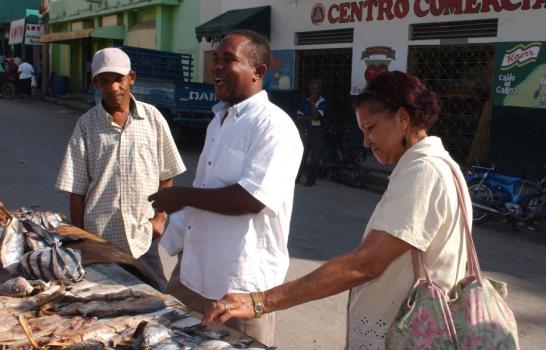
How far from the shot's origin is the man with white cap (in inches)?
129

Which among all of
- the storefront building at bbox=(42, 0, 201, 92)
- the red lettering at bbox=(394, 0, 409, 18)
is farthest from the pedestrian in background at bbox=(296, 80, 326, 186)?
the storefront building at bbox=(42, 0, 201, 92)

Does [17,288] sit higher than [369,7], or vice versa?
[369,7]

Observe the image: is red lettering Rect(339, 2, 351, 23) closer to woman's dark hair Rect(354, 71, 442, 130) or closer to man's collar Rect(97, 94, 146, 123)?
man's collar Rect(97, 94, 146, 123)

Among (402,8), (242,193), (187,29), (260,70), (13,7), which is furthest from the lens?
(13,7)

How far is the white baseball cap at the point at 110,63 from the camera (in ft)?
10.5

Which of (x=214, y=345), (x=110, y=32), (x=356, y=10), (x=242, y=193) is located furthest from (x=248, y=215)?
(x=110, y=32)

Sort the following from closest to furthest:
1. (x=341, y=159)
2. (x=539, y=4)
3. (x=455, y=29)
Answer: (x=539, y=4), (x=341, y=159), (x=455, y=29)

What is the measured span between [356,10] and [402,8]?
1.39 m

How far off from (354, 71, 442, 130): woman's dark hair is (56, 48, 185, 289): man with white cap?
1680 mm

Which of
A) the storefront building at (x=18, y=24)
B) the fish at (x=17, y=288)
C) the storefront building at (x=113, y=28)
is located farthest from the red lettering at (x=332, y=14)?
the storefront building at (x=18, y=24)

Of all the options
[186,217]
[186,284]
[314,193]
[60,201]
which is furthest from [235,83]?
[314,193]

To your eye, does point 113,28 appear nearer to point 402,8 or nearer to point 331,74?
point 331,74

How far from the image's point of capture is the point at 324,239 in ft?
23.3

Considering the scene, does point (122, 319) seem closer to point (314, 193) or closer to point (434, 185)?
point (434, 185)
